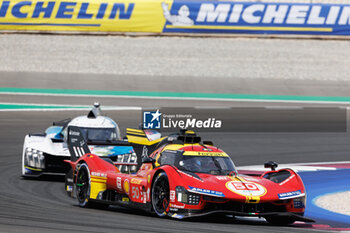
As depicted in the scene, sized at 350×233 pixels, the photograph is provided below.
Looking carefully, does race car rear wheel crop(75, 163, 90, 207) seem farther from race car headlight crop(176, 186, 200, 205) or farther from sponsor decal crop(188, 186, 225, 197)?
sponsor decal crop(188, 186, 225, 197)

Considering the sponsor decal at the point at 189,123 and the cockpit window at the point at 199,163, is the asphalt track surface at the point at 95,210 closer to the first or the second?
the cockpit window at the point at 199,163

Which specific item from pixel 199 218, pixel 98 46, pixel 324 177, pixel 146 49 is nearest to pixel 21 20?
pixel 98 46

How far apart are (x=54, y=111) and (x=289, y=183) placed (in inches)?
650

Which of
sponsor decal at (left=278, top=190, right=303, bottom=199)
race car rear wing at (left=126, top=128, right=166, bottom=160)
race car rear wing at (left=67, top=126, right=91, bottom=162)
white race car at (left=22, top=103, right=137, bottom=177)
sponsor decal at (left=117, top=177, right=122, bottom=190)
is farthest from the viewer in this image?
white race car at (left=22, top=103, right=137, bottom=177)

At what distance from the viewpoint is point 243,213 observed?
10617 mm

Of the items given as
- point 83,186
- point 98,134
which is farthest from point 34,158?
point 83,186

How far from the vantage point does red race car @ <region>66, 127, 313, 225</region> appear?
10641 mm

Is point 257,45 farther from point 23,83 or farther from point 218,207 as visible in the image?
point 218,207

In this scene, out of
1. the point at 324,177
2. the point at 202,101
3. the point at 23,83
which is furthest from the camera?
the point at 23,83

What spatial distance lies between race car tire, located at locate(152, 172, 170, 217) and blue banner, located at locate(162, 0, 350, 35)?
2603 cm

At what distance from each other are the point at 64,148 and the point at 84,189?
362 centimetres

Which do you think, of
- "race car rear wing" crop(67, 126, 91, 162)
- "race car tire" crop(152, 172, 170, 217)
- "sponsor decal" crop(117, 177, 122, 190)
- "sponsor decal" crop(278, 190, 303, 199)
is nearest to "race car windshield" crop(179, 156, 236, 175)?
"race car tire" crop(152, 172, 170, 217)

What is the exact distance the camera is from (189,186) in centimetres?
1068

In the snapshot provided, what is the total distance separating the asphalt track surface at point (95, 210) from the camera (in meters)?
9.95
